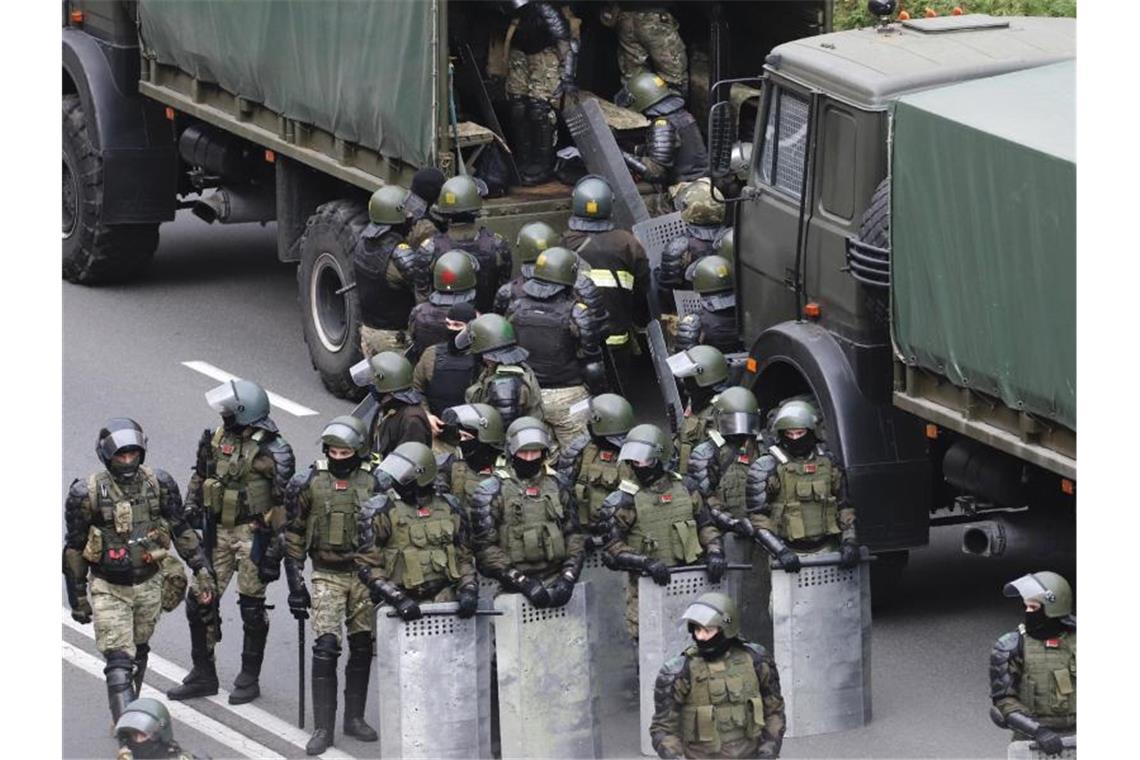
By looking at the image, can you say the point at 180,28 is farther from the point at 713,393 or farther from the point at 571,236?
the point at 713,393

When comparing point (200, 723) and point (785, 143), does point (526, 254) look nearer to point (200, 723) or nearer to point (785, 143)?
point (785, 143)

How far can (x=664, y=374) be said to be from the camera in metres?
16.6

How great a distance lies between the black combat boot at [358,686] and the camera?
1325cm

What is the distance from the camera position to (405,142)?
56.6ft

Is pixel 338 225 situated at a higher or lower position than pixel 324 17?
lower

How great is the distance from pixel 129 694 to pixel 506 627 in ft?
5.80

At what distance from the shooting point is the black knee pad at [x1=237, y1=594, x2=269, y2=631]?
13.7 meters

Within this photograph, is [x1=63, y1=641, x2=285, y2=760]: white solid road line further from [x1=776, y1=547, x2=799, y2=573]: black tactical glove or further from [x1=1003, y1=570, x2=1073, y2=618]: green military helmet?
[x1=1003, y1=570, x2=1073, y2=618]: green military helmet

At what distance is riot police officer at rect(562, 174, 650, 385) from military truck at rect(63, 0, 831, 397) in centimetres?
61

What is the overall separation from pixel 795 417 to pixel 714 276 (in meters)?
2.30

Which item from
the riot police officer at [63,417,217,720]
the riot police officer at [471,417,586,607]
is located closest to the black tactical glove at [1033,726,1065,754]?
the riot police officer at [471,417,586,607]

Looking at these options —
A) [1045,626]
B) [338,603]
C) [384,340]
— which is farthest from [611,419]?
[384,340]

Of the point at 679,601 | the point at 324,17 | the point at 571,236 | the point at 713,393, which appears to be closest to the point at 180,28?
the point at 324,17

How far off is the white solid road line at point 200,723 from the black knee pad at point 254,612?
49 centimetres
